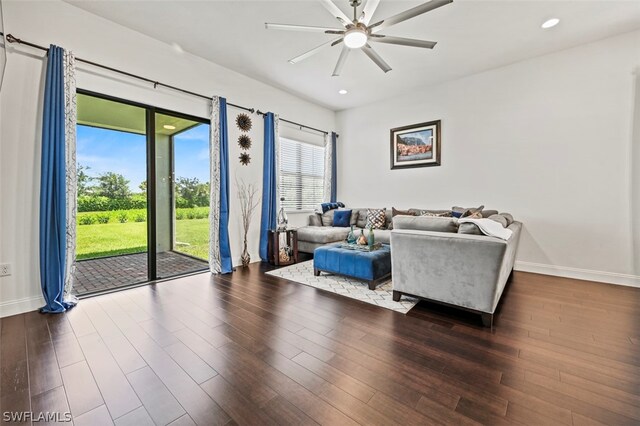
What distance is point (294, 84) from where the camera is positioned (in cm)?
471

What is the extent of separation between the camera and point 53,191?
2.60 meters

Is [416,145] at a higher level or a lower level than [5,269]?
higher

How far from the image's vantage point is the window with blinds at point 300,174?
542 centimetres

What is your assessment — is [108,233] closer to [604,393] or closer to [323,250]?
→ [323,250]

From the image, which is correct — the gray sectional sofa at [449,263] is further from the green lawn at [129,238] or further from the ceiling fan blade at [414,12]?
the green lawn at [129,238]

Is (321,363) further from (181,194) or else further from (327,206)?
(327,206)

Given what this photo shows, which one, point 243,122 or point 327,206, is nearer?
point 243,122

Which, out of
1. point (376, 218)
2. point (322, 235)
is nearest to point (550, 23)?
point (376, 218)

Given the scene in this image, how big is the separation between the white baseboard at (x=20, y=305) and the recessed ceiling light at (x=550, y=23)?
6.22 m

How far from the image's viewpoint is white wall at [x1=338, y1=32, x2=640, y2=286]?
3.36 metres

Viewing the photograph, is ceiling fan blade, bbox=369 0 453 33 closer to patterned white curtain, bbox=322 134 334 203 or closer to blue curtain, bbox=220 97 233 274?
blue curtain, bbox=220 97 233 274

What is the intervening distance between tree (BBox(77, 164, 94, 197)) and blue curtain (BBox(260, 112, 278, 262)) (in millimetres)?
2416

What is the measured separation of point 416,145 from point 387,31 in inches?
92.3

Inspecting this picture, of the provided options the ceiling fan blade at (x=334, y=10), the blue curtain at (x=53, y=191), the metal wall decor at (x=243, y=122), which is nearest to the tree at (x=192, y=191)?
the metal wall decor at (x=243, y=122)
